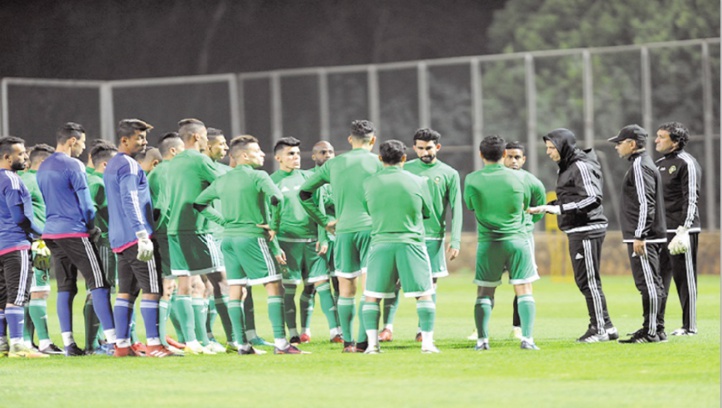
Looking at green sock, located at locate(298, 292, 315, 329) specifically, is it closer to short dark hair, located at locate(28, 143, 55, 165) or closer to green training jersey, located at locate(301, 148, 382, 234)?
green training jersey, located at locate(301, 148, 382, 234)

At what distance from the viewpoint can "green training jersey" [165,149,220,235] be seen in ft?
45.6

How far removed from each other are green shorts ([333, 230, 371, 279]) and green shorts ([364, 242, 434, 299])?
2.07ft

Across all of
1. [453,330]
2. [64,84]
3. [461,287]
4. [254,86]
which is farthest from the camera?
[254,86]

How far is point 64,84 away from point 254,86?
4.79 meters

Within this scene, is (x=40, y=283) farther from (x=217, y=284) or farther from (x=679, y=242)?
(x=679, y=242)

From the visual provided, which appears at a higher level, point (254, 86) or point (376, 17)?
point (376, 17)

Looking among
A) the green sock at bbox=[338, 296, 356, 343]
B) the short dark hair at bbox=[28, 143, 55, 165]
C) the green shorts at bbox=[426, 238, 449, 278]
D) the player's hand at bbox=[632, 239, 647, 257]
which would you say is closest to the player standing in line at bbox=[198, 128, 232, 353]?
the green sock at bbox=[338, 296, 356, 343]

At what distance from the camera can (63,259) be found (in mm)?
14008

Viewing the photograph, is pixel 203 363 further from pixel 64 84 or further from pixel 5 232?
pixel 64 84

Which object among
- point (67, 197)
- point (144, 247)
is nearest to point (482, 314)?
point (144, 247)

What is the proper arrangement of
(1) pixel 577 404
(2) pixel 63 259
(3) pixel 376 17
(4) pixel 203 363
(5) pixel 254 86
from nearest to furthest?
1. (1) pixel 577 404
2. (4) pixel 203 363
3. (2) pixel 63 259
4. (5) pixel 254 86
5. (3) pixel 376 17

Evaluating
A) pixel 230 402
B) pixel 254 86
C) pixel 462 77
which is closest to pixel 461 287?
pixel 462 77

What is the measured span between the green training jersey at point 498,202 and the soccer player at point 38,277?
445 cm

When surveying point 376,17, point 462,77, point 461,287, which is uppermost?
point 376,17
